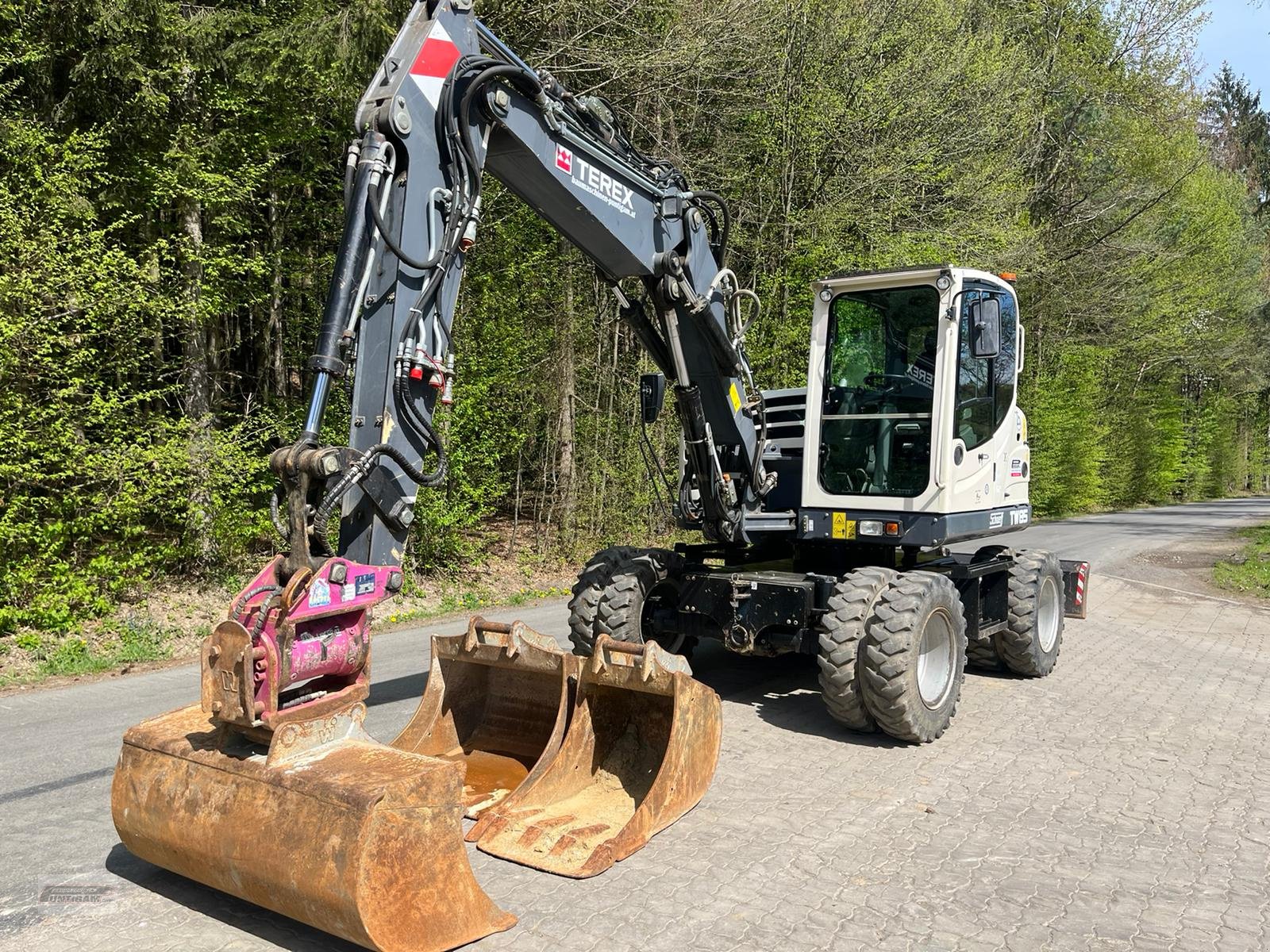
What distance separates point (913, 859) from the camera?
429 centimetres

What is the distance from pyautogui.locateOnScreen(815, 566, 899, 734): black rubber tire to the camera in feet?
18.8

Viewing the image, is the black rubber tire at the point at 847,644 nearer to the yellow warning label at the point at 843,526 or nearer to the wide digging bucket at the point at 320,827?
the yellow warning label at the point at 843,526

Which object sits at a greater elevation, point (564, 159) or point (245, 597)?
point (564, 159)

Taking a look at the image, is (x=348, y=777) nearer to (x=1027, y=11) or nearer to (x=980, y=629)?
(x=980, y=629)

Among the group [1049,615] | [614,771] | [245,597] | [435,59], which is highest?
[435,59]

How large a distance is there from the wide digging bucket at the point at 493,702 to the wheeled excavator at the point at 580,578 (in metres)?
0.02

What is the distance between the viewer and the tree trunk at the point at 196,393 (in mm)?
9836

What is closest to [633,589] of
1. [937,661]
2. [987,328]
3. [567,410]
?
[937,661]

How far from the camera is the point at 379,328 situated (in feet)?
13.5

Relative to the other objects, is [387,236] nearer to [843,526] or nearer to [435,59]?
[435,59]

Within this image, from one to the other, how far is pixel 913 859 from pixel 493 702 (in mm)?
2302

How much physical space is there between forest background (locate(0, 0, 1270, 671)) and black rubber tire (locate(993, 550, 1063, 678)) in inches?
268

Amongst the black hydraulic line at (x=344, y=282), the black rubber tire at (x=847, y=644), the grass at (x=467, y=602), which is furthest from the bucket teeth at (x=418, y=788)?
the grass at (x=467, y=602)

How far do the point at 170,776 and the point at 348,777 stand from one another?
0.83 meters
